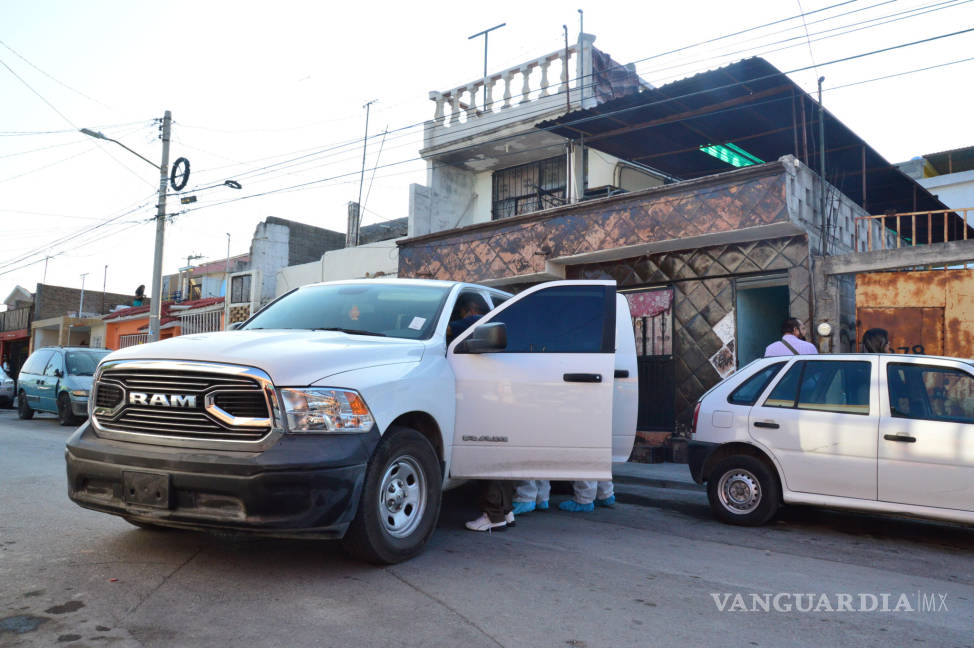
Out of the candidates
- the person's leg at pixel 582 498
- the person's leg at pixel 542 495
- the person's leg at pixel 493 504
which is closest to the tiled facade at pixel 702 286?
the person's leg at pixel 582 498

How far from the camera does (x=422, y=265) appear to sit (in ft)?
51.9

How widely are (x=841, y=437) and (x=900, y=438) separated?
0.42m

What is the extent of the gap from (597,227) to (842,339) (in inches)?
172

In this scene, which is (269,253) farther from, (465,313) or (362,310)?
(362,310)

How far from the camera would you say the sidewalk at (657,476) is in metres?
8.41

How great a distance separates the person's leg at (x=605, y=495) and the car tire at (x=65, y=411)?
1209 centimetres

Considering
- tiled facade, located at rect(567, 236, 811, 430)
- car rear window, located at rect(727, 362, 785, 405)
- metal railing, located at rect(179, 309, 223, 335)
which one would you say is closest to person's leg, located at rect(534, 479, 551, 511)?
car rear window, located at rect(727, 362, 785, 405)

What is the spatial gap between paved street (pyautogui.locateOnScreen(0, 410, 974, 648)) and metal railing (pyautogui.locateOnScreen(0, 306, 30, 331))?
1653 inches

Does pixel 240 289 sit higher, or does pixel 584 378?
pixel 240 289

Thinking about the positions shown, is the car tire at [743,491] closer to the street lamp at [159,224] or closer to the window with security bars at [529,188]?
the window with security bars at [529,188]

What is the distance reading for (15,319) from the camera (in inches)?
1652

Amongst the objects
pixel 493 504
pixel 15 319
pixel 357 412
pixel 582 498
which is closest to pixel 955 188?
pixel 582 498

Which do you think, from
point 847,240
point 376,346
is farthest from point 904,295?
point 376,346

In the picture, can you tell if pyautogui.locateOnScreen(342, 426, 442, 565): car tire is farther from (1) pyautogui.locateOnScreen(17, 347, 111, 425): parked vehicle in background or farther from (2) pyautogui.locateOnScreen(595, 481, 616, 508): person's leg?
(1) pyautogui.locateOnScreen(17, 347, 111, 425): parked vehicle in background
